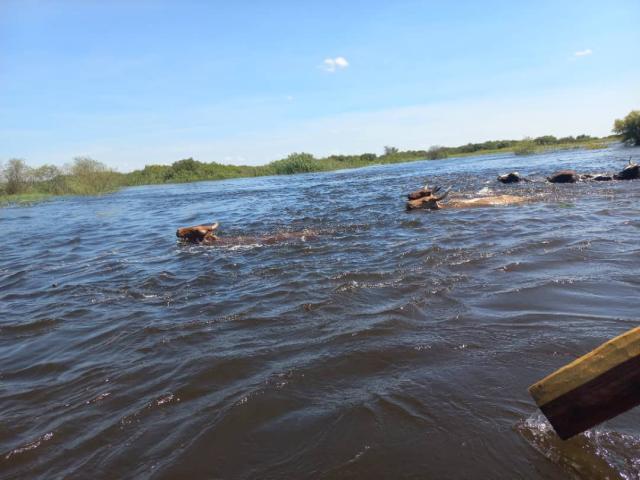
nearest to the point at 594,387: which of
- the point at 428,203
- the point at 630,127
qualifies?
the point at 428,203

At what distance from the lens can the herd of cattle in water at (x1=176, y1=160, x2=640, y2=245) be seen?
1095 cm

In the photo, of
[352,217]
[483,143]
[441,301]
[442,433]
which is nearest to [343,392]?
[442,433]

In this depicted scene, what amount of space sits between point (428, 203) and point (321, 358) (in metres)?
10.4

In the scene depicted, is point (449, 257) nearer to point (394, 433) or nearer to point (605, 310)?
point (605, 310)

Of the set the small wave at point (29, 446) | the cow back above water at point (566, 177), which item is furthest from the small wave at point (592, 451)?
the cow back above water at point (566, 177)

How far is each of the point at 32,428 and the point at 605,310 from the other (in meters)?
5.76

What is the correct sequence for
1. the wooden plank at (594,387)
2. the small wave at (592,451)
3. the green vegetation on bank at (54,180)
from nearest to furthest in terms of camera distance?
the wooden plank at (594,387) → the small wave at (592,451) → the green vegetation on bank at (54,180)

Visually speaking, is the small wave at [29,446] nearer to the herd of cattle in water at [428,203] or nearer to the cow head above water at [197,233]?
the herd of cattle in water at [428,203]

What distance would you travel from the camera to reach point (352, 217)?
1425 centimetres

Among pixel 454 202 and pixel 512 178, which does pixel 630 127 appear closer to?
pixel 512 178

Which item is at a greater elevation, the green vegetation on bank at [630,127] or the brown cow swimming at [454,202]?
the green vegetation on bank at [630,127]

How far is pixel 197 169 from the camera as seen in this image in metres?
80.7

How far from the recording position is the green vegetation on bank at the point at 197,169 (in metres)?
47.1

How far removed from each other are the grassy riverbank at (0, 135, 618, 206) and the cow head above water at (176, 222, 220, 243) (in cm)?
3759
